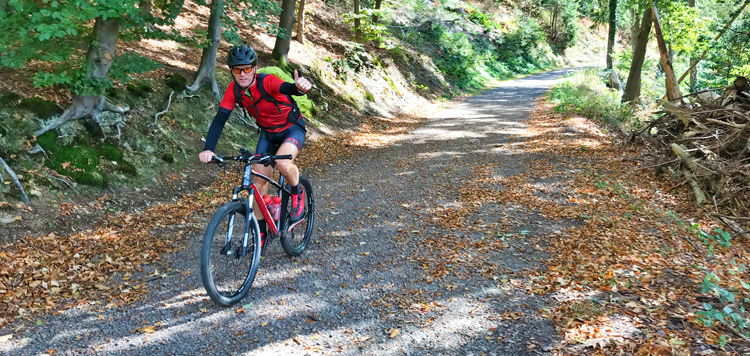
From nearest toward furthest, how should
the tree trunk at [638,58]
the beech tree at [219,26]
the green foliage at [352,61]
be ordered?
the beech tree at [219,26] → the tree trunk at [638,58] → the green foliage at [352,61]

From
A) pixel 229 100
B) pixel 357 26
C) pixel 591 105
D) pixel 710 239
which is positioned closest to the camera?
pixel 229 100

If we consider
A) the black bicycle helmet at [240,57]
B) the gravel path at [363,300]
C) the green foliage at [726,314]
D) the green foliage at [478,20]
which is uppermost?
the green foliage at [478,20]

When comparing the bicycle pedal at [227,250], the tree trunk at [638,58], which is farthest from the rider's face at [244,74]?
the tree trunk at [638,58]

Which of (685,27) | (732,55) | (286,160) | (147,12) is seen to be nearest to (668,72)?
(685,27)

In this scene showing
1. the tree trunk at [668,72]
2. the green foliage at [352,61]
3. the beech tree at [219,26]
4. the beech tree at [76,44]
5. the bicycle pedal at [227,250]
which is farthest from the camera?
the green foliage at [352,61]

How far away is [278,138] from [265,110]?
326mm

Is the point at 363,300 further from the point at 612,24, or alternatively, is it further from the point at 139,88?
the point at 612,24

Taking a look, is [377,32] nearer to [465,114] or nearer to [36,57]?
[465,114]

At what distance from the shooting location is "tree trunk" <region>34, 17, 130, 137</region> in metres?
6.99

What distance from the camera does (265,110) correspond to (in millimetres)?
4363

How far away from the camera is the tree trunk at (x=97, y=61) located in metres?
6.99

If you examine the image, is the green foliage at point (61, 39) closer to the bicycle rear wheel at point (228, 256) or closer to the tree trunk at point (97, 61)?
the tree trunk at point (97, 61)

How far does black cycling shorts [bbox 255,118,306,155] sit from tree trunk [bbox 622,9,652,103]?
15702 millimetres

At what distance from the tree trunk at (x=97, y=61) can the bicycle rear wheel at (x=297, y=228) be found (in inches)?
159
